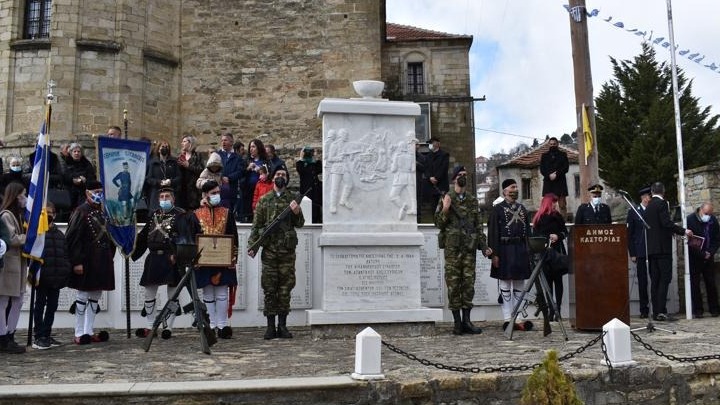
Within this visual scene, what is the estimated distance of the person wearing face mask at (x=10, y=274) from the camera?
742cm

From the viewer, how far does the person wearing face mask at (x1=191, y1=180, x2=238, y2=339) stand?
8.52 meters

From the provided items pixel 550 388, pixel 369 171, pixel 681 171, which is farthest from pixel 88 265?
pixel 681 171

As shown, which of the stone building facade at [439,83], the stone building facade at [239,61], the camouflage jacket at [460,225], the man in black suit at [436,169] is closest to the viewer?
the camouflage jacket at [460,225]

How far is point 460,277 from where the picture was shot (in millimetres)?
8898

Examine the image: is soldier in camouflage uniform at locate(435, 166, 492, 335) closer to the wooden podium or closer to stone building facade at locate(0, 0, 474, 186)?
the wooden podium

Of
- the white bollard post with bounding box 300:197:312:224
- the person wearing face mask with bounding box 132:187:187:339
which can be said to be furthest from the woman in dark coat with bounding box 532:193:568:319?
the person wearing face mask with bounding box 132:187:187:339

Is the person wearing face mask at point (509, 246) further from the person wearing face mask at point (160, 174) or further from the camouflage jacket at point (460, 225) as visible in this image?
the person wearing face mask at point (160, 174)

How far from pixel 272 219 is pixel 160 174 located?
126 inches

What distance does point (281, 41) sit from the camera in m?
21.7

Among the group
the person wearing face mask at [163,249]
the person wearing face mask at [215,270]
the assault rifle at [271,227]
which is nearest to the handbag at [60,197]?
the person wearing face mask at [163,249]

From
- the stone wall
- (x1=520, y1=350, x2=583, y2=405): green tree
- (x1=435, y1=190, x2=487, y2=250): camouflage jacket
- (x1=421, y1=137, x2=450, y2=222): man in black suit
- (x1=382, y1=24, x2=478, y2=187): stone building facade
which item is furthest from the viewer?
(x1=382, y1=24, x2=478, y2=187): stone building facade

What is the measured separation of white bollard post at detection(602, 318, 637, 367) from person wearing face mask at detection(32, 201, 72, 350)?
617cm

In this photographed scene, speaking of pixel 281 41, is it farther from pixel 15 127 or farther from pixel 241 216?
pixel 241 216

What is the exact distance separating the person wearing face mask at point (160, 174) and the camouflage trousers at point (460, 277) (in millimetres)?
4674
